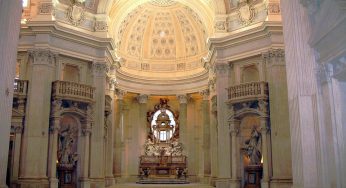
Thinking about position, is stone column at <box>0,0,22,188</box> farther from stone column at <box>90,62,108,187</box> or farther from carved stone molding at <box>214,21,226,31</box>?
carved stone molding at <box>214,21,226,31</box>

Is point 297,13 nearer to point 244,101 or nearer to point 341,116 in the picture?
point 341,116

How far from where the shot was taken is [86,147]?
2139cm

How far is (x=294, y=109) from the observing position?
10.3m

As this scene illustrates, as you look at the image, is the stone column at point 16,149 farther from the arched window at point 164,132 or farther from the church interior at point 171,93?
the arched window at point 164,132

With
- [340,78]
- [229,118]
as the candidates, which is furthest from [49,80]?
[340,78]

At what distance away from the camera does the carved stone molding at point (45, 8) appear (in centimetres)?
2086

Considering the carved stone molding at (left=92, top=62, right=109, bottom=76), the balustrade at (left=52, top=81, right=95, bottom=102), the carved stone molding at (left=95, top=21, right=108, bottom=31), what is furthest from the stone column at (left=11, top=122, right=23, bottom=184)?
the carved stone molding at (left=95, top=21, right=108, bottom=31)

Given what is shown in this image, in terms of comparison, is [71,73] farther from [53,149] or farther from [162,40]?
[162,40]

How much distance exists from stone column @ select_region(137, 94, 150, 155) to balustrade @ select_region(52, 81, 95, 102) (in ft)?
30.8

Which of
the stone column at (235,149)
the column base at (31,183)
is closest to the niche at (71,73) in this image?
the column base at (31,183)

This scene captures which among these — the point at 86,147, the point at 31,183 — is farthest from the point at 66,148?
the point at 31,183

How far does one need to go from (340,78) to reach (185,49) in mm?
21891

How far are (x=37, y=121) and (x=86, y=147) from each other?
123 inches

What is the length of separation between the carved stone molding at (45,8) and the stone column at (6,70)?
10497mm
